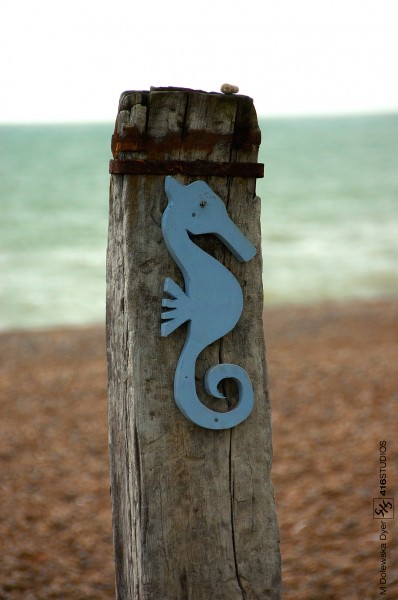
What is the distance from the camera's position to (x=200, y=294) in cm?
191

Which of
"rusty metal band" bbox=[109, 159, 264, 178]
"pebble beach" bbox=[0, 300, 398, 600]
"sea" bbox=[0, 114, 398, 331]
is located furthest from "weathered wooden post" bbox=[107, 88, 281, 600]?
"sea" bbox=[0, 114, 398, 331]

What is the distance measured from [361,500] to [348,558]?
673 millimetres

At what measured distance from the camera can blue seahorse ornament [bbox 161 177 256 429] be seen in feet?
6.15

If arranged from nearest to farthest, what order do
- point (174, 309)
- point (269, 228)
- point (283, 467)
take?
point (174, 309), point (283, 467), point (269, 228)

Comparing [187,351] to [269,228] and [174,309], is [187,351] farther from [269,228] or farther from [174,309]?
[269,228]

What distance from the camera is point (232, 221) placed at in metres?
1.96

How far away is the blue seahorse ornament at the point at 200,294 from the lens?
1876mm

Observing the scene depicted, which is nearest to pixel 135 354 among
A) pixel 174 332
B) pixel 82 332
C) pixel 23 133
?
pixel 174 332

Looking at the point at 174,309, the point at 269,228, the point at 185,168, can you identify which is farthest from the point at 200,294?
the point at 269,228

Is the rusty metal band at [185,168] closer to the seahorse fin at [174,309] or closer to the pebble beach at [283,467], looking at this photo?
the seahorse fin at [174,309]

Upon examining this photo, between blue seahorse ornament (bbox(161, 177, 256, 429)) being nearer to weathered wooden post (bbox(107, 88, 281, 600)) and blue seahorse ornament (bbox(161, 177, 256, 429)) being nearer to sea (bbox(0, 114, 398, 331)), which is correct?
weathered wooden post (bbox(107, 88, 281, 600))

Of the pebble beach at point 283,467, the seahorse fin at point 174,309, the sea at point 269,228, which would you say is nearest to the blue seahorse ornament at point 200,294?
the seahorse fin at point 174,309

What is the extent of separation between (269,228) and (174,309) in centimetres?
1734

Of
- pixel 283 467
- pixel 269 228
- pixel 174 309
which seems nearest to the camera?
pixel 174 309
